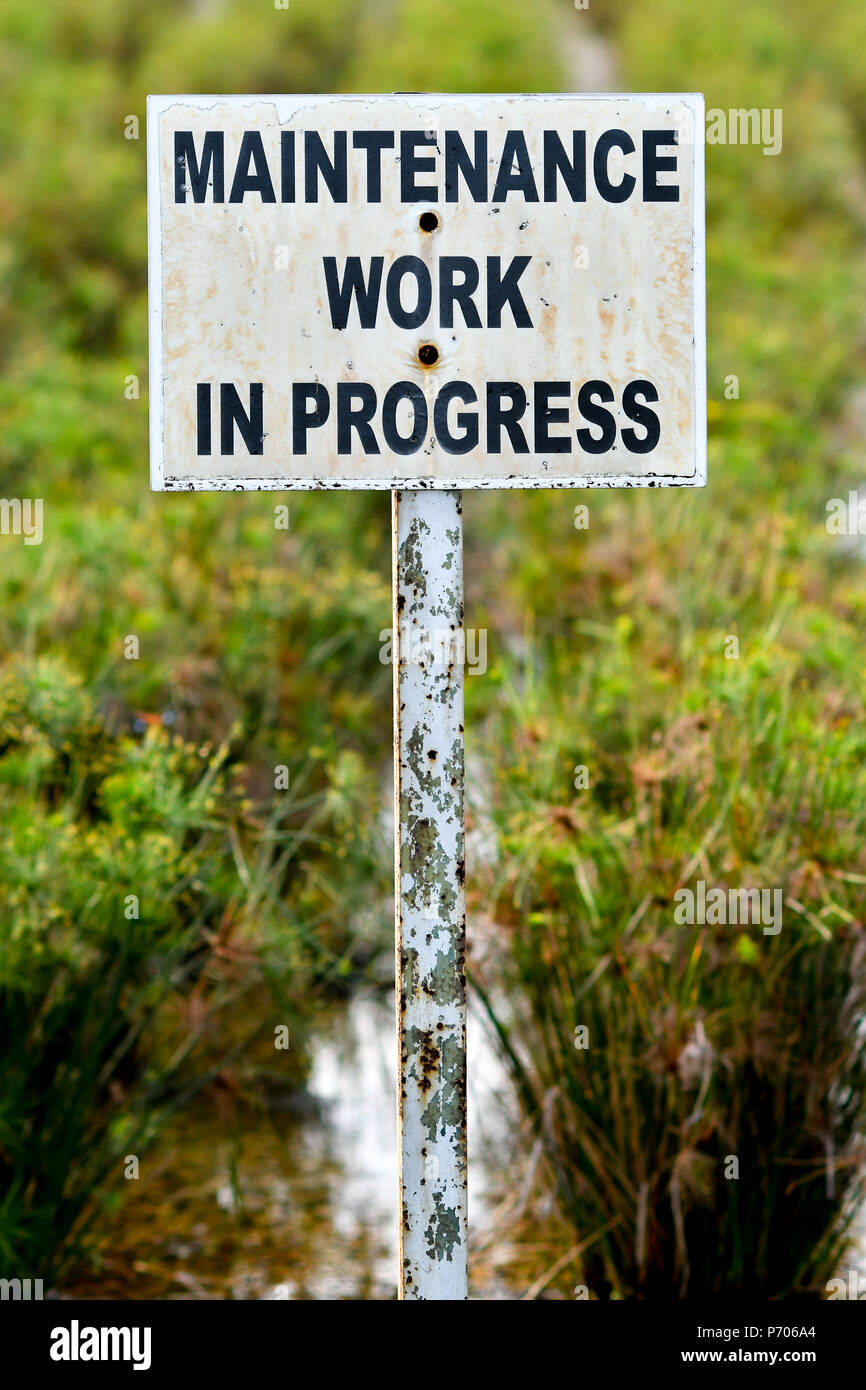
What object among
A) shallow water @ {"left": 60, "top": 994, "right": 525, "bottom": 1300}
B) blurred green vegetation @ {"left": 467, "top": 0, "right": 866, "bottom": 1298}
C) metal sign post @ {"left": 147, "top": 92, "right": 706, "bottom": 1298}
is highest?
metal sign post @ {"left": 147, "top": 92, "right": 706, "bottom": 1298}

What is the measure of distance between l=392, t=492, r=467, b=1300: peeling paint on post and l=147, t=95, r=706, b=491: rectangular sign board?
0.09m

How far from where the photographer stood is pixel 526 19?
13.9 metres

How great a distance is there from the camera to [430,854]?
74.6 inches

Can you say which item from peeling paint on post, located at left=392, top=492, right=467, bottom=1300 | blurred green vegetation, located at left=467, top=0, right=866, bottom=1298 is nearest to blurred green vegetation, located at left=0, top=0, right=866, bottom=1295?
blurred green vegetation, located at left=467, top=0, right=866, bottom=1298

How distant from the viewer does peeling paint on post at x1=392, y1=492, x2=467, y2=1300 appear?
1.88 m

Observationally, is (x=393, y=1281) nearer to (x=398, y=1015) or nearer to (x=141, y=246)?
(x=398, y=1015)

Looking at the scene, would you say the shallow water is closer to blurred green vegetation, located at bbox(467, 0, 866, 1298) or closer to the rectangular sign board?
blurred green vegetation, located at bbox(467, 0, 866, 1298)

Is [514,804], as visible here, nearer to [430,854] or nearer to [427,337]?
[430,854]

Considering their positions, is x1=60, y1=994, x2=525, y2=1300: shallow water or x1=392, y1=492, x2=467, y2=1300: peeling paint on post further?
x1=60, y1=994, x2=525, y2=1300: shallow water

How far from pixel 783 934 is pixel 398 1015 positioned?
1.01 meters

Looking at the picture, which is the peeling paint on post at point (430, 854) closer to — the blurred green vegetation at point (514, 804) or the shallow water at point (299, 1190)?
the blurred green vegetation at point (514, 804)

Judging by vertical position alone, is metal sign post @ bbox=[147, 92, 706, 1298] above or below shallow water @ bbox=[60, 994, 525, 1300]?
above

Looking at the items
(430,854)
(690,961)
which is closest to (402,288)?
(430,854)

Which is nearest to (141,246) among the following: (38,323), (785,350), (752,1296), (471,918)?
(38,323)
